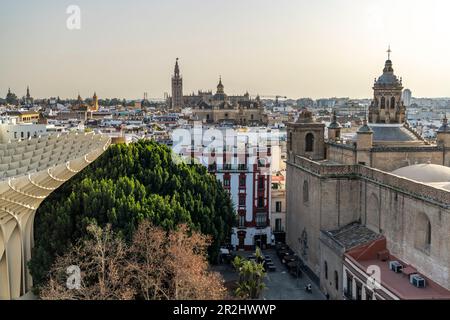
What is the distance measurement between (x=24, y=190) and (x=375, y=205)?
54.9 feet

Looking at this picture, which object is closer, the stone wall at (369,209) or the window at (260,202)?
the stone wall at (369,209)

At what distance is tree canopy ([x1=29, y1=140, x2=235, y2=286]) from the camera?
24641 millimetres

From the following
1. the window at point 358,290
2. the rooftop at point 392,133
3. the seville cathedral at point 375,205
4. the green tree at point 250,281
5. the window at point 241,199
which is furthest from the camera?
the window at point 241,199

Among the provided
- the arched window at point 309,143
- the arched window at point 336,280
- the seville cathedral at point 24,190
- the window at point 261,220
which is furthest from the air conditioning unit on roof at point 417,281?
the window at point 261,220

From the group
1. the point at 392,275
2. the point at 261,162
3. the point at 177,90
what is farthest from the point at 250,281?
the point at 177,90

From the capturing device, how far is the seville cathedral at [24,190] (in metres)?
24.6

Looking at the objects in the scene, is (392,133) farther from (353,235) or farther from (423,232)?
(423,232)

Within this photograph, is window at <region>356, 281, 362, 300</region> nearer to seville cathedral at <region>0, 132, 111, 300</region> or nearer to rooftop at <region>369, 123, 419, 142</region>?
rooftop at <region>369, 123, 419, 142</region>

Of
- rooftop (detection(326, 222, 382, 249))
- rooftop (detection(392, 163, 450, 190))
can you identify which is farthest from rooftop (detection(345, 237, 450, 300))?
rooftop (detection(392, 163, 450, 190))

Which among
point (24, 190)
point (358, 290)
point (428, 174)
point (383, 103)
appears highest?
point (383, 103)

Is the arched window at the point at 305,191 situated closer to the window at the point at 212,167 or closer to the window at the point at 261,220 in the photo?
the window at the point at 261,220

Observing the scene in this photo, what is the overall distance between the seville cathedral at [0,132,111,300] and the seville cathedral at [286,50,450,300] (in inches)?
489

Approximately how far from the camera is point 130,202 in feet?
82.5

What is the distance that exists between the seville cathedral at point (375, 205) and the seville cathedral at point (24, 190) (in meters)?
12.4
